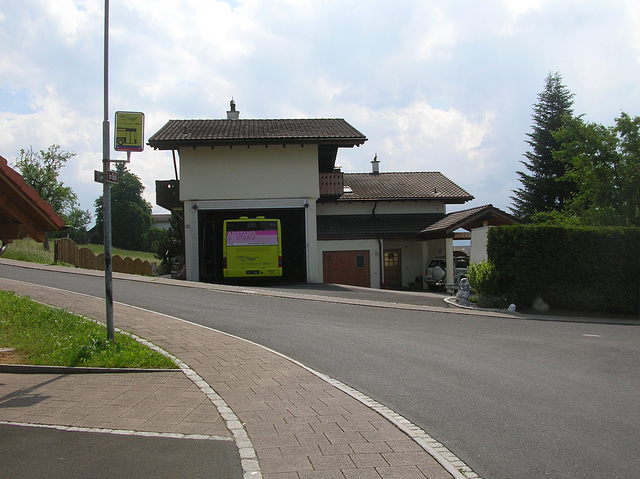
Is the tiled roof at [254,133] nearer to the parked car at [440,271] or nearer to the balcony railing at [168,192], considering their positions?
the balcony railing at [168,192]

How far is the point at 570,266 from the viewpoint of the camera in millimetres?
17109

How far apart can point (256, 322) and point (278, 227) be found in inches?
527

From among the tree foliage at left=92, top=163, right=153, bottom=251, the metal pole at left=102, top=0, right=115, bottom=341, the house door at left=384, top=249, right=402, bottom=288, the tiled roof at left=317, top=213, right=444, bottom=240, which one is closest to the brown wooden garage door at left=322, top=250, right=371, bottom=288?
the tiled roof at left=317, top=213, right=444, bottom=240

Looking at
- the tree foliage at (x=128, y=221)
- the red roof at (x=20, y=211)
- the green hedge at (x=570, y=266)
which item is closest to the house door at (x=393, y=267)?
the green hedge at (x=570, y=266)

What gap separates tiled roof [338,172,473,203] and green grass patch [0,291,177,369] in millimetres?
22766

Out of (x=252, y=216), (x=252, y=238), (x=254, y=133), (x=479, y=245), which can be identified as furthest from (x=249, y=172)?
(x=479, y=245)

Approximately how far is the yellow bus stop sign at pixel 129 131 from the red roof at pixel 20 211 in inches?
65.5

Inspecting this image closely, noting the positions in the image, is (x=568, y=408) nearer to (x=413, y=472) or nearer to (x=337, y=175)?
(x=413, y=472)

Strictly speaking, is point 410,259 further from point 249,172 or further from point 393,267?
point 249,172

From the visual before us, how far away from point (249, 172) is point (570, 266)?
16.3m

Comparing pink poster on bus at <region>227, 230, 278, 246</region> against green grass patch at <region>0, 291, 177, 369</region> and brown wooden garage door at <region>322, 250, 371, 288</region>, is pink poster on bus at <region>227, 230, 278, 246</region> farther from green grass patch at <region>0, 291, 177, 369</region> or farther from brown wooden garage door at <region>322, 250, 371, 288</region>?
green grass patch at <region>0, 291, 177, 369</region>

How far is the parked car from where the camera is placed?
28812 millimetres

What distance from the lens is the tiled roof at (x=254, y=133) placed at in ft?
89.9

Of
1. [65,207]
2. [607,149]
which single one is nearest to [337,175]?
[607,149]
